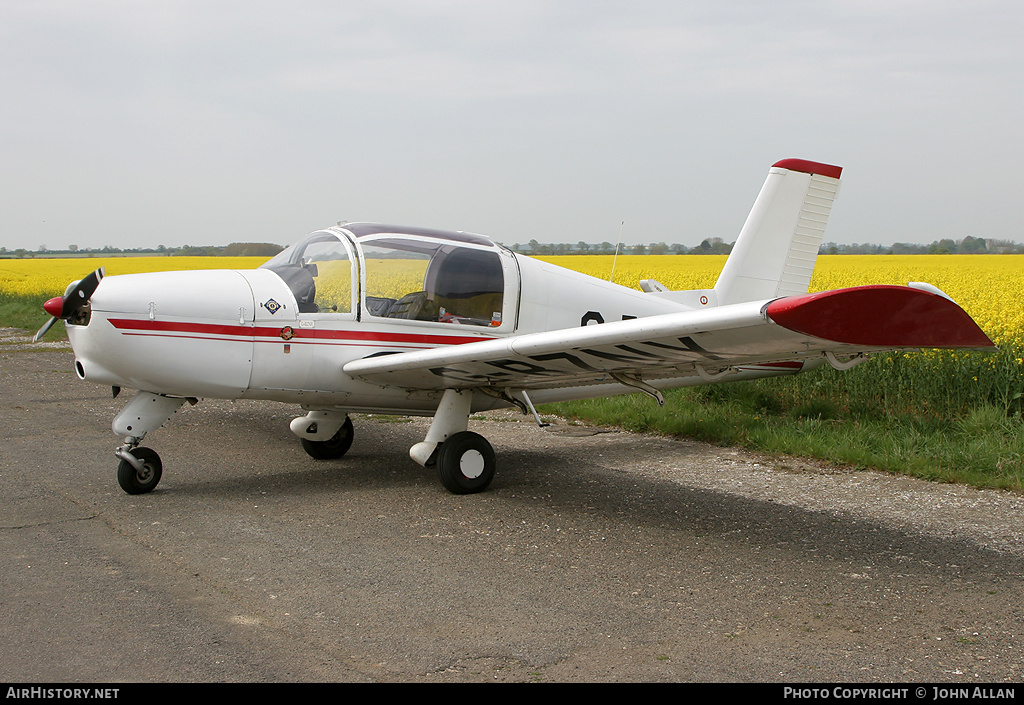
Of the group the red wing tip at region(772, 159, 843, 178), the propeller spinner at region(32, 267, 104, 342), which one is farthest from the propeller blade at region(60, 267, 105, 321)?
the red wing tip at region(772, 159, 843, 178)

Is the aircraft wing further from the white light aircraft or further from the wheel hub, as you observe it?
the wheel hub

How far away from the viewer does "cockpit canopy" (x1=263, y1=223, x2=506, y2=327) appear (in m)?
6.10

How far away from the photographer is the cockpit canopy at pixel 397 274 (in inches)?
240

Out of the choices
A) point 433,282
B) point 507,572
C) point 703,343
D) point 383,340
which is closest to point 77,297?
point 383,340

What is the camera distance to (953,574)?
430 cm

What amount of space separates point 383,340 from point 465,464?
1075 mm

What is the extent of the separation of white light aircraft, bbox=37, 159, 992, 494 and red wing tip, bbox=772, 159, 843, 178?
5.87 ft

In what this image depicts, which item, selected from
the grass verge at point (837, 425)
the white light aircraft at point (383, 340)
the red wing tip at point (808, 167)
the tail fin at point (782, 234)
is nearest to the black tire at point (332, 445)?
the white light aircraft at point (383, 340)

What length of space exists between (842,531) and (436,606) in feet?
8.61

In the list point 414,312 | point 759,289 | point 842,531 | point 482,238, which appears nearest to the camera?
point 842,531

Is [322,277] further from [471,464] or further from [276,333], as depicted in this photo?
[471,464]

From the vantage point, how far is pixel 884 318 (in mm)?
3555
